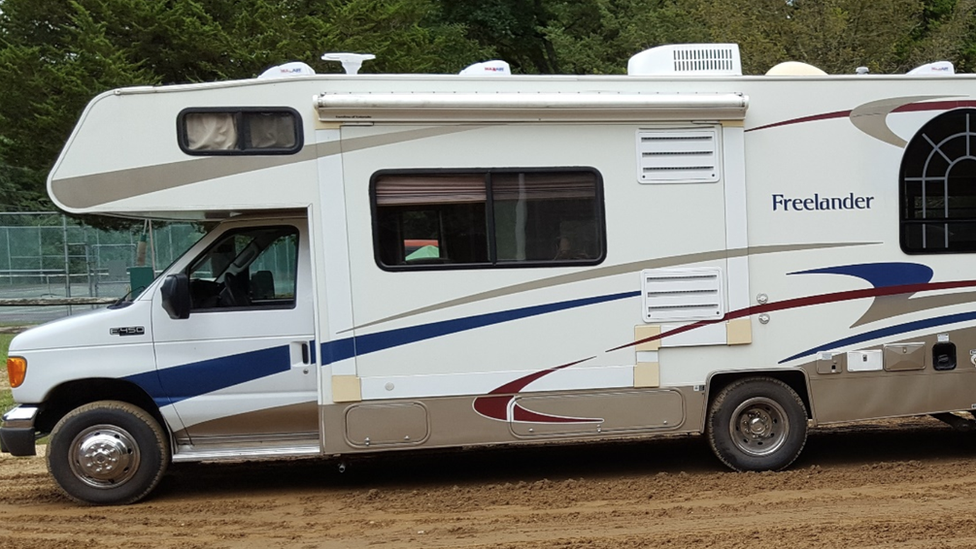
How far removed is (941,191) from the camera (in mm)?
8125

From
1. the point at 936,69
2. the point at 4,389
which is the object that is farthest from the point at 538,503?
the point at 4,389

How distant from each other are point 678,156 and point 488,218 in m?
1.56

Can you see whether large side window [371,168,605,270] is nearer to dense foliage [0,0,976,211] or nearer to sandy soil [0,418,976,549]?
sandy soil [0,418,976,549]

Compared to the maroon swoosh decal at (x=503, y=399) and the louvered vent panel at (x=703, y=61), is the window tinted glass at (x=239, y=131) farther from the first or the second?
the louvered vent panel at (x=703, y=61)

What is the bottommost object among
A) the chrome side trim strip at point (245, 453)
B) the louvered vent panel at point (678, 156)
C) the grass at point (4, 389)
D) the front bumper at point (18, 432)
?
the grass at point (4, 389)

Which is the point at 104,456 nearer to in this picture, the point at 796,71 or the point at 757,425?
the point at 757,425

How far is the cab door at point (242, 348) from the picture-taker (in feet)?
24.9

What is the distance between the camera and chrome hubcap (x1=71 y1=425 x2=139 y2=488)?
747 cm

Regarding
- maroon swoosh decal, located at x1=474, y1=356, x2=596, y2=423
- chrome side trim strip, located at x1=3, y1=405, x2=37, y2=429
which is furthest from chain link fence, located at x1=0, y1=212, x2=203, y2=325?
maroon swoosh decal, located at x1=474, y1=356, x2=596, y2=423

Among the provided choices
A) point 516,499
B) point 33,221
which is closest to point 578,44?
point 33,221

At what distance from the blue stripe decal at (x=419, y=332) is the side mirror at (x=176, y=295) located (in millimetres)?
1065

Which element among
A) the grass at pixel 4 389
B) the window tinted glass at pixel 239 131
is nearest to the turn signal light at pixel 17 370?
the window tinted glass at pixel 239 131

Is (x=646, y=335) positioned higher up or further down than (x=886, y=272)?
further down

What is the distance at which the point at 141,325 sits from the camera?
24.8 feet
